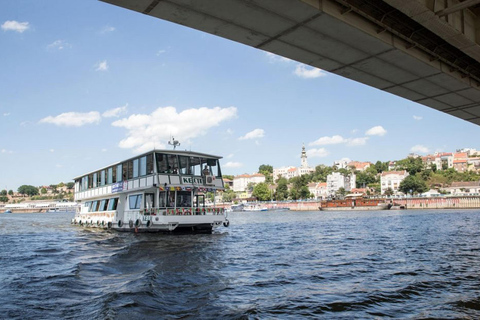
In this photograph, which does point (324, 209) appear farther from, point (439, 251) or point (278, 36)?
point (278, 36)

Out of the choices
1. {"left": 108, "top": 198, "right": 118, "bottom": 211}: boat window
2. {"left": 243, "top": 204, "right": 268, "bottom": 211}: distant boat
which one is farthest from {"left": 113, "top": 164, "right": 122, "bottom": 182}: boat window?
{"left": 243, "top": 204, "right": 268, "bottom": 211}: distant boat

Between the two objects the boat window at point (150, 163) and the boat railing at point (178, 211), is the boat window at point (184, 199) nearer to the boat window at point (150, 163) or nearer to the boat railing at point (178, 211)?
the boat railing at point (178, 211)

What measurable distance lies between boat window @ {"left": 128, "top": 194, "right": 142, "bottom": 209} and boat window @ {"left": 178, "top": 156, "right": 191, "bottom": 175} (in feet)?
12.8

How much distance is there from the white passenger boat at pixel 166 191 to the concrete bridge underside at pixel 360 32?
1456 centimetres

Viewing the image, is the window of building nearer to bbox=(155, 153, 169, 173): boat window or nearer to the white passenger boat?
the white passenger boat

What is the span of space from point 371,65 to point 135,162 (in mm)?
19302

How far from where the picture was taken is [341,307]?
8141 mm

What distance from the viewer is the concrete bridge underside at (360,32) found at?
809cm

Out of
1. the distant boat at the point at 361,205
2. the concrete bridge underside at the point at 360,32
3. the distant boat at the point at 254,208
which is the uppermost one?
the concrete bridge underside at the point at 360,32

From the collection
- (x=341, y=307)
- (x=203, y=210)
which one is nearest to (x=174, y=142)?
(x=203, y=210)

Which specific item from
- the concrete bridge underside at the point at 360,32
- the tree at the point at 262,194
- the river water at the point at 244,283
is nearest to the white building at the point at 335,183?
the tree at the point at 262,194

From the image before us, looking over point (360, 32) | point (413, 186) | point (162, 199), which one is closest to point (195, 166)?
point (162, 199)

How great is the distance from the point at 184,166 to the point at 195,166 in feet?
2.75

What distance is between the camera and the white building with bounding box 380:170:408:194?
558ft
